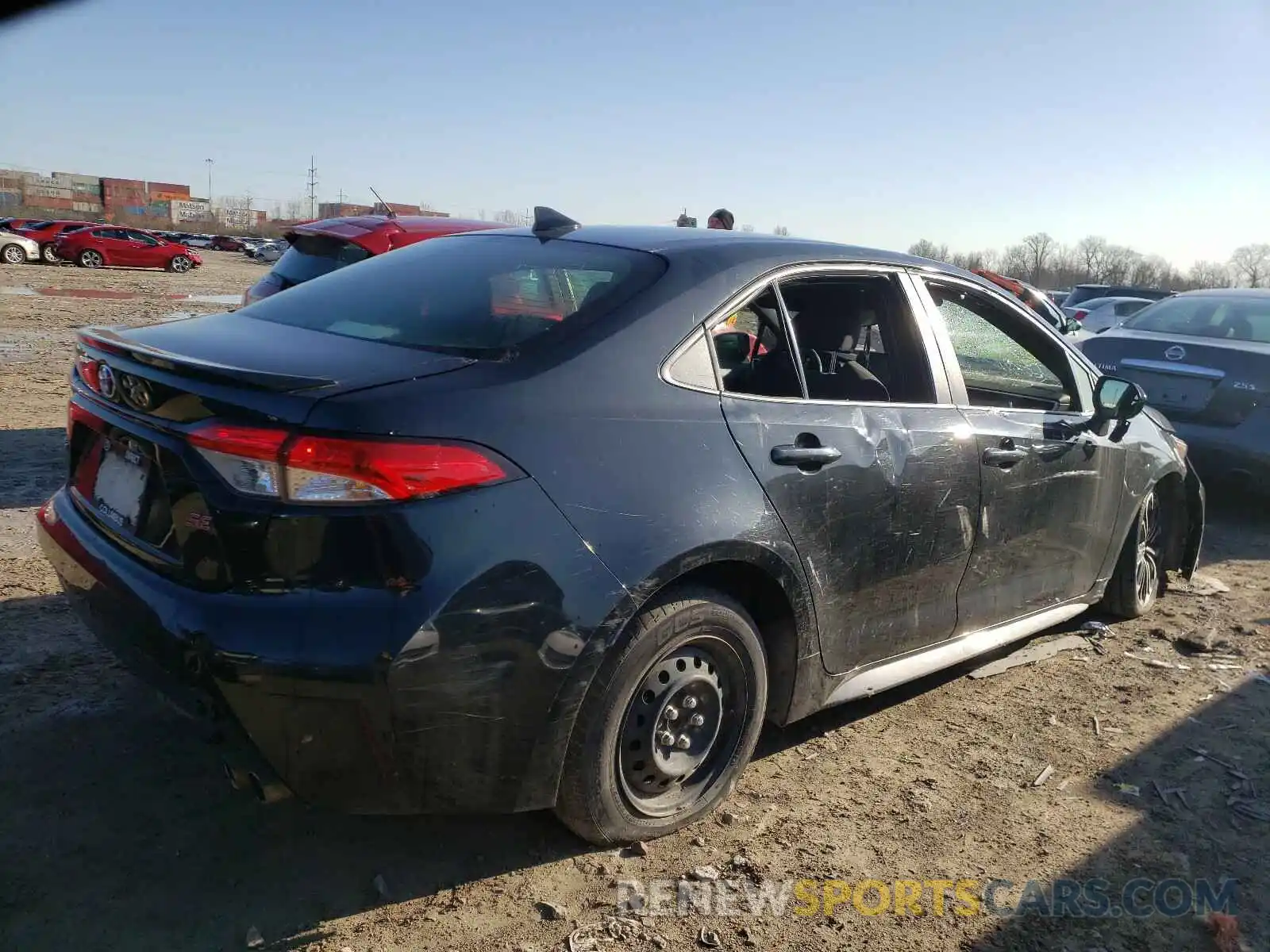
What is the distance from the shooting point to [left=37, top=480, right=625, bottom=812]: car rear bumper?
6.95 feet

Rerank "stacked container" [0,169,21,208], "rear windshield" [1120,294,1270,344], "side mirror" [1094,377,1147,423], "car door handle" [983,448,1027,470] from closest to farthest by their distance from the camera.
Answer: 1. "car door handle" [983,448,1027,470]
2. "side mirror" [1094,377,1147,423]
3. "rear windshield" [1120,294,1270,344]
4. "stacked container" [0,169,21,208]

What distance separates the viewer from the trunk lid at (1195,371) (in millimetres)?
6527

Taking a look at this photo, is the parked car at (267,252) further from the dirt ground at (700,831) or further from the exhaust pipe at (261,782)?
the exhaust pipe at (261,782)

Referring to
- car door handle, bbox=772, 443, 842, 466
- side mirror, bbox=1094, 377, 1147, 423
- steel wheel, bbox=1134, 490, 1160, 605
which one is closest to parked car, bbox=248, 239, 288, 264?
steel wheel, bbox=1134, 490, 1160, 605

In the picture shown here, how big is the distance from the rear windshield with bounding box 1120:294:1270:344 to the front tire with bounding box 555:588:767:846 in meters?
5.98

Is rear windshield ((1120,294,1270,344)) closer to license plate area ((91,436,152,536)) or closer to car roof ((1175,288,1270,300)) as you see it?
car roof ((1175,288,1270,300))

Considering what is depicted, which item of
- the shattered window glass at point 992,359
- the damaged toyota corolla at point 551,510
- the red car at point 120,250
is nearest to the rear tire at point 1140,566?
the shattered window glass at point 992,359

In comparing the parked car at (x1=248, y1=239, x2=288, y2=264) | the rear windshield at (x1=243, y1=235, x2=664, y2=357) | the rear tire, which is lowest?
the parked car at (x1=248, y1=239, x2=288, y2=264)

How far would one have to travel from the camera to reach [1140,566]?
4.75 m

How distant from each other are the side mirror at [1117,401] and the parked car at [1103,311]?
1585 centimetres

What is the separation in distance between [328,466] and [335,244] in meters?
4.95

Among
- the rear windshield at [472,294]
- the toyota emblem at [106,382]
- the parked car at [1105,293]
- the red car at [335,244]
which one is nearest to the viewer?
the toyota emblem at [106,382]

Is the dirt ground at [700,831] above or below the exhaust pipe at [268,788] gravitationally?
below

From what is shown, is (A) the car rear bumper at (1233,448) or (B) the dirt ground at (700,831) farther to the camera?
(A) the car rear bumper at (1233,448)
